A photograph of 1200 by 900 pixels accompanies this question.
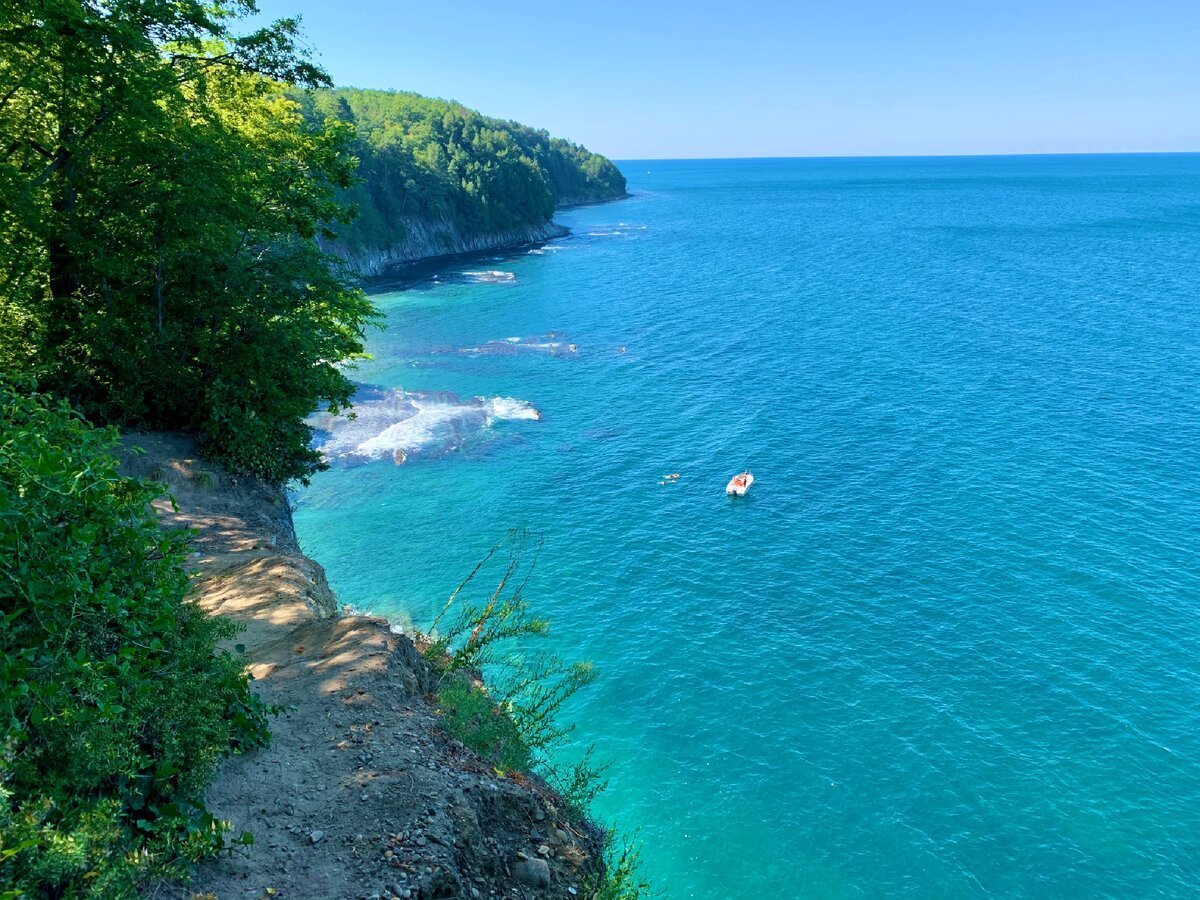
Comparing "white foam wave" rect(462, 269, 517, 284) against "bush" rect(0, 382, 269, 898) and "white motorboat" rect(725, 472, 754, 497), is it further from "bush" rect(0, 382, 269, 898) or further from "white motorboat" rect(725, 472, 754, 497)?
"bush" rect(0, 382, 269, 898)

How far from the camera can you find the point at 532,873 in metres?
11.9

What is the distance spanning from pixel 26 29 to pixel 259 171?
286 inches

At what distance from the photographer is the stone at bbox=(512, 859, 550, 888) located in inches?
463

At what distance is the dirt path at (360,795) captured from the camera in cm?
992

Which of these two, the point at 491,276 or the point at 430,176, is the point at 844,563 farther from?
→ the point at 430,176

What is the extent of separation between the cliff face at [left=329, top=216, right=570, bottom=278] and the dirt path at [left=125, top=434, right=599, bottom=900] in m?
110

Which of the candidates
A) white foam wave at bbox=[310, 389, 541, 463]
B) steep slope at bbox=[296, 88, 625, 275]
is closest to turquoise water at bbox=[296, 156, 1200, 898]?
white foam wave at bbox=[310, 389, 541, 463]

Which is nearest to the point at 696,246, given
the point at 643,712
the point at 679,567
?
the point at 679,567

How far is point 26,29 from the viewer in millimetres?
16297

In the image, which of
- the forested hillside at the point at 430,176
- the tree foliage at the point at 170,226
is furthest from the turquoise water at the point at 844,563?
the forested hillside at the point at 430,176

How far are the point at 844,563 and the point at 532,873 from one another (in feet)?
103

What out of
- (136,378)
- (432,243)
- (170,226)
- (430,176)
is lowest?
(136,378)

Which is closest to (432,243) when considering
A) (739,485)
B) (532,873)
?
(739,485)

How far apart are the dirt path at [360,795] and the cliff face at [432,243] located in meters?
110
